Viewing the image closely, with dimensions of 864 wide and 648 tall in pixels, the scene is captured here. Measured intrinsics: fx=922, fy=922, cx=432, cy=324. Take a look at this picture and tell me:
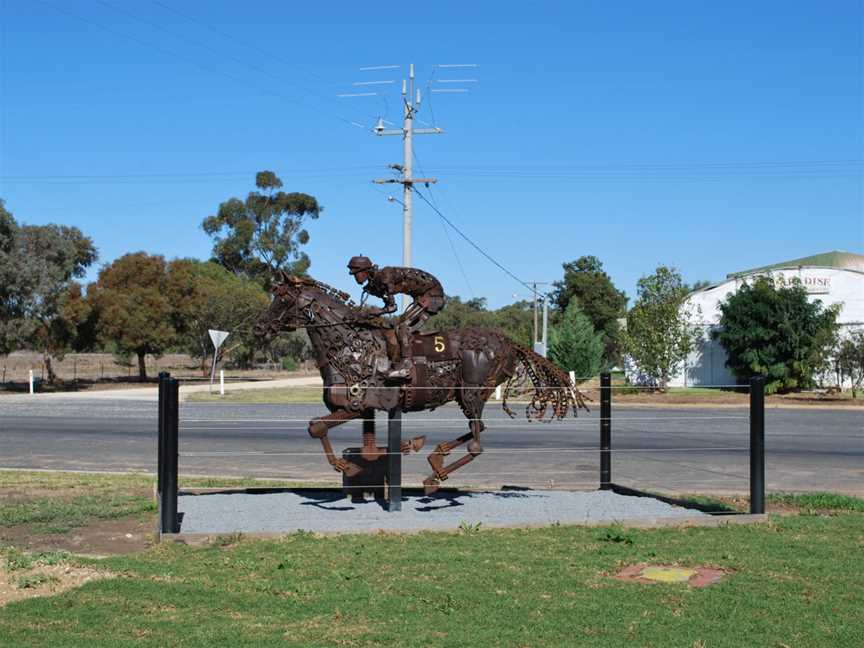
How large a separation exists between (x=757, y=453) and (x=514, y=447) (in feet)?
29.8

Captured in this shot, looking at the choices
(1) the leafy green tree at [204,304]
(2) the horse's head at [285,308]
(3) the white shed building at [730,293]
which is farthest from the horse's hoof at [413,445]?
(1) the leafy green tree at [204,304]

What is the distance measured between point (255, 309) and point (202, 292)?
3.44m

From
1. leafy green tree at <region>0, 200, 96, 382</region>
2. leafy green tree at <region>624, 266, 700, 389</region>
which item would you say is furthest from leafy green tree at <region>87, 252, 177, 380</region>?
leafy green tree at <region>624, 266, 700, 389</region>

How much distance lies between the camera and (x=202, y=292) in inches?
2087

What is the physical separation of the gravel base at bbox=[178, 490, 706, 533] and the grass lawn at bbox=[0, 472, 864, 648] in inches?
24.1

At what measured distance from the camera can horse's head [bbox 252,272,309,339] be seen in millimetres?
11180

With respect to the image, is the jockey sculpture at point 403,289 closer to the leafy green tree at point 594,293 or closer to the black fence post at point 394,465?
the black fence post at point 394,465

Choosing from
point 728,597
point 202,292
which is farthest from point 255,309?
point 728,597

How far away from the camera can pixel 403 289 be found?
37.8 ft

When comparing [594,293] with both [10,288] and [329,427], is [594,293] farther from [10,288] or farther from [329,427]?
[329,427]

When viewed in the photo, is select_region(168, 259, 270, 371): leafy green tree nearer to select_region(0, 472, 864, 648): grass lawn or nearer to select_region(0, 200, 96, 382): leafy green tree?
select_region(0, 200, 96, 382): leafy green tree

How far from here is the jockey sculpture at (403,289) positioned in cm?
1138

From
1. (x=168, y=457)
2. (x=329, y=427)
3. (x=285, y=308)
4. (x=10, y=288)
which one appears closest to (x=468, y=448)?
(x=329, y=427)

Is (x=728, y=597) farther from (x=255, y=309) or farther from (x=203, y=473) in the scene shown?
(x=255, y=309)
